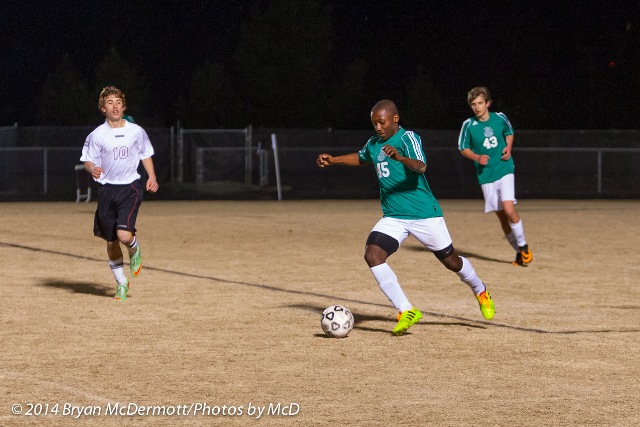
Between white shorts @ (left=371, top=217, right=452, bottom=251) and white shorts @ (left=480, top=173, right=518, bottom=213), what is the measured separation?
18.6 ft

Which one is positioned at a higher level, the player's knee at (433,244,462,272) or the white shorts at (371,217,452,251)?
the white shorts at (371,217,452,251)

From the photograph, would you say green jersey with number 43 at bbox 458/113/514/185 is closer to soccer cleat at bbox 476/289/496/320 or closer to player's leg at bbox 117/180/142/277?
player's leg at bbox 117/180/142/277

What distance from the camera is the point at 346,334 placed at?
9.14 m

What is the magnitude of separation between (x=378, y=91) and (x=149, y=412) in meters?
62.2

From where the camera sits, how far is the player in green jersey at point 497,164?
1482 centimetres

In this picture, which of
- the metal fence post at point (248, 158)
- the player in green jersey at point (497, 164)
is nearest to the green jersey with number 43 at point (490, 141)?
the player in green jersey at point (497, 164)

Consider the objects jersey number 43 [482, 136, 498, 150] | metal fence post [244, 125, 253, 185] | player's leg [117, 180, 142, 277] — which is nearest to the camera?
player's leg [117, 180, 142, 277]

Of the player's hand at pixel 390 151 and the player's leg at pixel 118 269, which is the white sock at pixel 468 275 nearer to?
the player's hand at pixel 390 151

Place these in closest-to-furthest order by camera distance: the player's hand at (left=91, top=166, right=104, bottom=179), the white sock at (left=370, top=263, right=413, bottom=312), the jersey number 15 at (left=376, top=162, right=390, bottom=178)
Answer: the white sock at (left=370, top=263, right=413, bottom=312), the jersey number 15 at (left=376, top=162, right=390, bottom=178), the player's hand at (left=91, top=166, right=104, bottom=179)

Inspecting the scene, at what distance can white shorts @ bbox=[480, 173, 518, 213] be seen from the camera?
15.0 m

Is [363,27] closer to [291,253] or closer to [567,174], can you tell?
[567,174]

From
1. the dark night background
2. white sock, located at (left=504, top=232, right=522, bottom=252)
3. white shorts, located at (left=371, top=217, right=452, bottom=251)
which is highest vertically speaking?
the dark night background

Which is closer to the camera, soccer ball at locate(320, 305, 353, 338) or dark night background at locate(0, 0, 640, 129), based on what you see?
soccer ball at locate(320, 305, 353, 338)

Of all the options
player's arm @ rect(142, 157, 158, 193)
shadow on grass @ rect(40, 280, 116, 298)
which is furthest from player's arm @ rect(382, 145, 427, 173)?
shadow on grass @ rect(40, 280, 116, 298)
